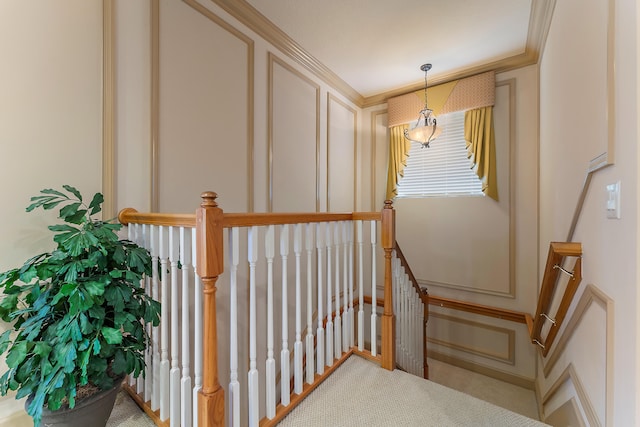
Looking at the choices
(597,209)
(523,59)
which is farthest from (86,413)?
(523,59)

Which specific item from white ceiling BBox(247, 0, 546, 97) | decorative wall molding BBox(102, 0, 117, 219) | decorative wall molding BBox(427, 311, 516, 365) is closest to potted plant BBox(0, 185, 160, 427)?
decorative wall molding BBox(102, 0, 117, 219)

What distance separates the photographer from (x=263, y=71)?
2453 mm

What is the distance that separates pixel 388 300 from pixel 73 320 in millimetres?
1582

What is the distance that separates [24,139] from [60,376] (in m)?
1.08

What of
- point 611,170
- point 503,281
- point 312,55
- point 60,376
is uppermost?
point 312,55

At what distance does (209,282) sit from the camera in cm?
103

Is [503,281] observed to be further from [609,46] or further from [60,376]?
[60,376]

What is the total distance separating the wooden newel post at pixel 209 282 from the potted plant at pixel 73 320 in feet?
1.09

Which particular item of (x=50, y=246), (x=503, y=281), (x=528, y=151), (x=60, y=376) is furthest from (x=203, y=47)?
(x=503, y=281)

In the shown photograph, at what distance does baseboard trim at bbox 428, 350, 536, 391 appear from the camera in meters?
2.80

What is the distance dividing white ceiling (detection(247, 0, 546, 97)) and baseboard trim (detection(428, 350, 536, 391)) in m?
3.29

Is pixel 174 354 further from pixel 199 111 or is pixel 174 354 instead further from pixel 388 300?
pixel 199 111

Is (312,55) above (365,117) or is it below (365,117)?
above

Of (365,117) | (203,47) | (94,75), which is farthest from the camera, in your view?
(365,117)
